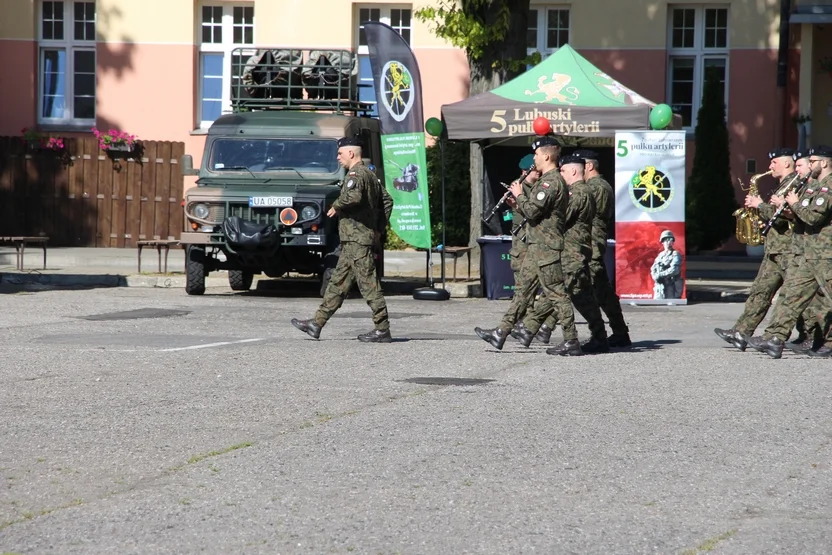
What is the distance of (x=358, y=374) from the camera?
32.7 feet

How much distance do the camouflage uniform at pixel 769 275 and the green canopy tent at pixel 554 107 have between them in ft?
17.4

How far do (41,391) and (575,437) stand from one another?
11.6 feet

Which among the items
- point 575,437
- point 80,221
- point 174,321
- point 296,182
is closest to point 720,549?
point 575,437

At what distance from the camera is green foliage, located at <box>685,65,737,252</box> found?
24516 millimetres

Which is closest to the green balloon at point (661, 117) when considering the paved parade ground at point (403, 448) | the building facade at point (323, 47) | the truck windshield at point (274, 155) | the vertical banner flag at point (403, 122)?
the vertical banner flag at point (403, 122)

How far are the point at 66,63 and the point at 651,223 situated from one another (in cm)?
1410

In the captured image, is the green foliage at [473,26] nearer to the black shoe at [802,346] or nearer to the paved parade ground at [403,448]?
the paved parade ground at [403,448]

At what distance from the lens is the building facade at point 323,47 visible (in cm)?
2544

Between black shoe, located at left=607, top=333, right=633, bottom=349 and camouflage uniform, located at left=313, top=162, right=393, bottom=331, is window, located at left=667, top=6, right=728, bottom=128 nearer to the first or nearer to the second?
black shoe, located at left=607, top=333, right=633, bottom=349

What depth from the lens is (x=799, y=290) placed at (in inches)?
444

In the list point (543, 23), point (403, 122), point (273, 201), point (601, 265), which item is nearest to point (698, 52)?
point (543, 23)

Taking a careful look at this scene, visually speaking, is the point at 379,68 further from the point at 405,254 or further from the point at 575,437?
the point at 575,437

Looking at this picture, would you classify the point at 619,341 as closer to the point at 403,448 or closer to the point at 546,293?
the point at 546,293

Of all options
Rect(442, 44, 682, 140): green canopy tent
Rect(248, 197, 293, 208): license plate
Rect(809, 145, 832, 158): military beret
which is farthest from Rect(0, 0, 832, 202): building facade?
Rect(809, 145, 832, 158): military beret
